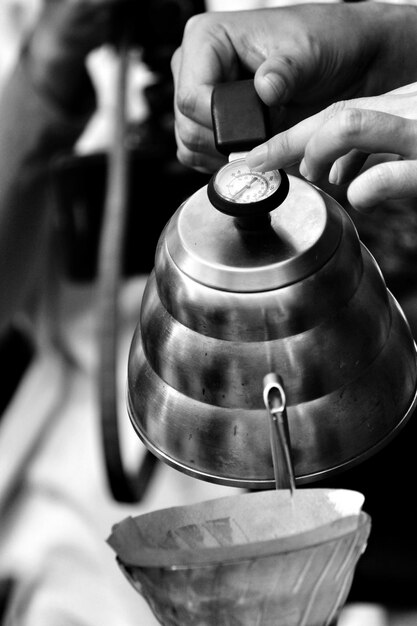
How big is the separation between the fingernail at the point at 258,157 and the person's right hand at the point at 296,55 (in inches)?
6.1

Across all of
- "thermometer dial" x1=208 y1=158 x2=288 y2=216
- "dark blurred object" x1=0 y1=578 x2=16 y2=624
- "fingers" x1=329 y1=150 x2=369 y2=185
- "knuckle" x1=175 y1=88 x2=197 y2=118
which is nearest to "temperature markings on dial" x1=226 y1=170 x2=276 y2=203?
"thermometer dial" x1=208 y1=158 x2=288 y2=216

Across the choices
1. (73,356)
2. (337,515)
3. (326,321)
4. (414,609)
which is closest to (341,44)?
(326,321)

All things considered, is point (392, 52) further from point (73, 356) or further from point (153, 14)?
point (73, 356)

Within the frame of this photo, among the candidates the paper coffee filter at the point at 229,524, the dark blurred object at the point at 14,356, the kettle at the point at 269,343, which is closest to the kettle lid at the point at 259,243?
the kettle at the point at 269,343

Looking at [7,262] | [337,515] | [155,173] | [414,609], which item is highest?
[337,515]

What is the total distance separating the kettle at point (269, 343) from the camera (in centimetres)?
46

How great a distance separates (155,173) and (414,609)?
0.84 m

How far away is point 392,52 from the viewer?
889 mm

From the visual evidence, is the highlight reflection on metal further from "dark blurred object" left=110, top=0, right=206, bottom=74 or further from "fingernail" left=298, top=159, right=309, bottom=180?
"dark blurred object" left=110, top=0, right=206, bottom=74

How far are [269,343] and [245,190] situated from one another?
9cm

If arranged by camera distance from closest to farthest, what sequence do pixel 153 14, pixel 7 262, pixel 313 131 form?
1. pixel 313 131
2. pixel 153 14
3. pixel 7 262

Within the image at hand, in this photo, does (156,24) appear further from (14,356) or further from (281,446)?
(281,446)

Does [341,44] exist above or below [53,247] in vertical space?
above

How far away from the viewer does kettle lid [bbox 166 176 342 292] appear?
46 cm
